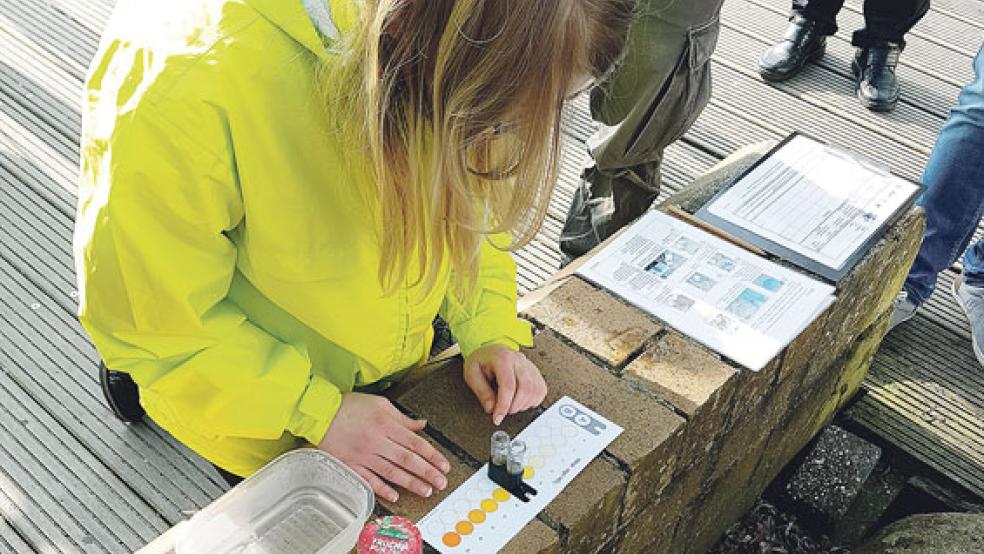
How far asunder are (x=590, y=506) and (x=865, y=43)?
250 centimetres

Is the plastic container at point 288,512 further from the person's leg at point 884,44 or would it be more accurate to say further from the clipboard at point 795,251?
the person's leg at point 884,44

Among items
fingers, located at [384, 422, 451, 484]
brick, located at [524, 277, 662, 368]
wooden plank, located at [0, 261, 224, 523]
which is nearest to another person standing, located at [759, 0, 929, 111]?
brick, located at [524, 277, 662, 368]

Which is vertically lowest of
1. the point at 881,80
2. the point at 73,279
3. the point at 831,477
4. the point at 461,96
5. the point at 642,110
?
the point at 831,477

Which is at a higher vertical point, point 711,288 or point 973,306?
point 711,288

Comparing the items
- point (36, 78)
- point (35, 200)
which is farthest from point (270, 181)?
point (36, 78)

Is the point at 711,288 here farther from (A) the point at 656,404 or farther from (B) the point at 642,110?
(B) the point at 642,110

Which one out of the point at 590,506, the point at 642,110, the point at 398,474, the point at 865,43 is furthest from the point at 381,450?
the point at 865,43

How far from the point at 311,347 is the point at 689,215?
0.87 m

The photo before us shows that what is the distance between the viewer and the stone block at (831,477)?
2.28 meters

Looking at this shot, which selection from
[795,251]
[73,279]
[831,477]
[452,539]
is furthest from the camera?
[73,279]

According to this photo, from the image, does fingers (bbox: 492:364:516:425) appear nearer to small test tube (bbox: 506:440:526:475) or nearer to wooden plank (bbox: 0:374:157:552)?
small test tube (bbox: 506:440:526:475)

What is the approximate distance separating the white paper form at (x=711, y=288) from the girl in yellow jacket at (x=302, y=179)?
0.45 metres

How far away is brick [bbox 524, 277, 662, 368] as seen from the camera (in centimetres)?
171

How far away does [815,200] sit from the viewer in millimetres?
2096
